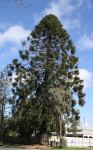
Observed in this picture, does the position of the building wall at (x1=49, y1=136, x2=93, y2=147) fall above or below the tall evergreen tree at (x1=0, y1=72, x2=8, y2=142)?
below

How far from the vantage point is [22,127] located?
69.0 m

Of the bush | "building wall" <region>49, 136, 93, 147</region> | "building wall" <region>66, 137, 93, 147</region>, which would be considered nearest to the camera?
the bush

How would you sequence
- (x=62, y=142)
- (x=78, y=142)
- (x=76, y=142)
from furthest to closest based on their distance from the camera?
1. (x=78, y=142)
2. (x=76, y=142)
3. (x=62, y=142)

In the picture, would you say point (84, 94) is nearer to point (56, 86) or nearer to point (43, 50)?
point (56, 86)

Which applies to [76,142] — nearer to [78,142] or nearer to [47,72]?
[78,142]

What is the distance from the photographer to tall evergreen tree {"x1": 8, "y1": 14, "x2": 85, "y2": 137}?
221ft

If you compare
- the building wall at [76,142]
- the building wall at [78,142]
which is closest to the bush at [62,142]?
the building wall at [76,142]

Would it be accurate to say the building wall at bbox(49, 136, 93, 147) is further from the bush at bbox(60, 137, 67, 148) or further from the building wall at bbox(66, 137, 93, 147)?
the bush at bbox(60, 137, 67, 148)

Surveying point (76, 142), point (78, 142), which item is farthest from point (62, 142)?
point (78, 142)

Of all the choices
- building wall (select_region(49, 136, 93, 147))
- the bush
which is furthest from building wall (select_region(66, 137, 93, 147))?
the bush

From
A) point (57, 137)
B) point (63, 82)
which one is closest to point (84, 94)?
point (63, 82)

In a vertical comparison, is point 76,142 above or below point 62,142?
above

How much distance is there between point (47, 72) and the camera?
6825cm

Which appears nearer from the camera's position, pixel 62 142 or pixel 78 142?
pixel 62 142
